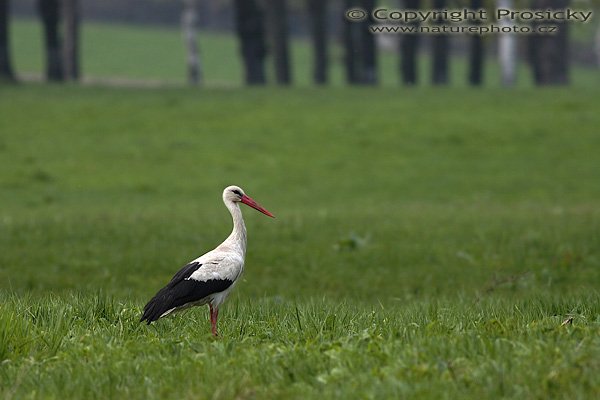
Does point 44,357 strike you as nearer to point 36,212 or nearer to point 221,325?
point 221,325

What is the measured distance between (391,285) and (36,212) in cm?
1157

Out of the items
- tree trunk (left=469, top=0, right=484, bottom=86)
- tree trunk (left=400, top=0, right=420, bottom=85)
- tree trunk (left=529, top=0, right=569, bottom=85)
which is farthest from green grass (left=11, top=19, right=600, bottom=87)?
tree trunk (left=400, top=0, right=420, bottom=85)

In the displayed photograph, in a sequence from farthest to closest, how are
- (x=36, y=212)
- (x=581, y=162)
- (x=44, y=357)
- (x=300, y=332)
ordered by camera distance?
(x=581, y=162), (x=36, y=212), (x=300, y=332), (x=44, y=357)

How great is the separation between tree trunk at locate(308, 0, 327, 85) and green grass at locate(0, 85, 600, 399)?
11.8 meters

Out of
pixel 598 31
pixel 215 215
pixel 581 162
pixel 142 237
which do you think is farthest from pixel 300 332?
pixel 598 31

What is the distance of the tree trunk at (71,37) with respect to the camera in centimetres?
5669

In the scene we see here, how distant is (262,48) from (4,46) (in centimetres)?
1182

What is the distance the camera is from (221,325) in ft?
31.1

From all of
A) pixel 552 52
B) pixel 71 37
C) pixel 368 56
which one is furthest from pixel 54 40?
pixel 552 52

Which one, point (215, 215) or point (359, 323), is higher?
point (359, 323)

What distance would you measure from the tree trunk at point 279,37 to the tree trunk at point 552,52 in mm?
12565

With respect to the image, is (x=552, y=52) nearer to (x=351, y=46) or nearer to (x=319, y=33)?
(x=351, y=46)

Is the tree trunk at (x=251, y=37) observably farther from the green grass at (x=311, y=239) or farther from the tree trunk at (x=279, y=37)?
the green grass at (x=311, y=239)

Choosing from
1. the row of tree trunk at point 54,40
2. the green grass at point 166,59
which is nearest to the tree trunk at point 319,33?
the row of tree trunk at point 54,40
